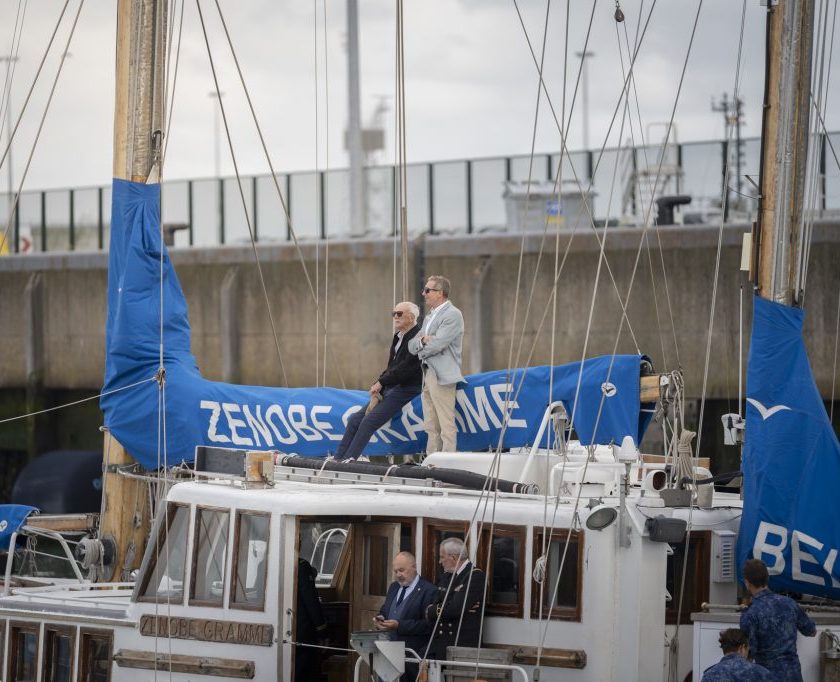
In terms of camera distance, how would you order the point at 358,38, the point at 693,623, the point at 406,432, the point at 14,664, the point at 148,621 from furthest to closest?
the point at 358,38
the point at 406,432
the point at 14,664
the point at 148,621
the point at 693,623

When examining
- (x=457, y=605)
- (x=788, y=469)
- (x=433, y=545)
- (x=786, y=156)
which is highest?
(x=786, y=156)

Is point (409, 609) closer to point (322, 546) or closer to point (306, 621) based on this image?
point (306, 621)

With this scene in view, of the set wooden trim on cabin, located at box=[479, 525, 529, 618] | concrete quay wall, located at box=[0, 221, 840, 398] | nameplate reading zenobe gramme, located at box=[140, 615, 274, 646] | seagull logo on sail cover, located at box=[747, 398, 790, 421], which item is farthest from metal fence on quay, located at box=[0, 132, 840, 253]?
wooden trim on cabin, located at box=[479, 525, 529, 618]

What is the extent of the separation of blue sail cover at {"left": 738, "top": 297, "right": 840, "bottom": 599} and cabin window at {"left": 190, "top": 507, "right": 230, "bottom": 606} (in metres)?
3.88

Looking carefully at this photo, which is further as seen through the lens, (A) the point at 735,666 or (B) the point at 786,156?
(B) the point at 786,156

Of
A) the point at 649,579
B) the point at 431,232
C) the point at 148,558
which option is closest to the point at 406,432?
the point at 148,558

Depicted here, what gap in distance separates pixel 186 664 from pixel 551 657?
2.78m

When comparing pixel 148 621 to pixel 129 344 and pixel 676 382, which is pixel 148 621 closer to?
pixel 129 344

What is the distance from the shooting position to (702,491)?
37.0 feet

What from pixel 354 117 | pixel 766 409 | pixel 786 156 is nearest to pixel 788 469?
pixel 766 409

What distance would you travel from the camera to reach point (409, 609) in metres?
10.1

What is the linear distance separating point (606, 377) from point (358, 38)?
21.4m

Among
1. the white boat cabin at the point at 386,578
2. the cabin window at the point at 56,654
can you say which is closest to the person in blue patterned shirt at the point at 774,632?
the white boat cabin at the point at 386,578

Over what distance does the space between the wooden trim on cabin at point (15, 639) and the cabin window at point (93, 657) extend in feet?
1.74
